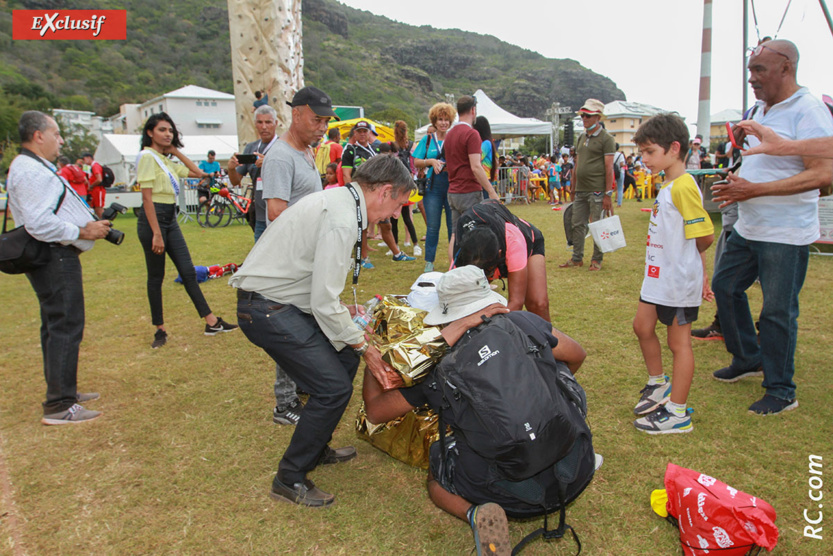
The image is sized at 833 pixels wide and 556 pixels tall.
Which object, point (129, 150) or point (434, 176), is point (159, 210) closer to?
point (434, 176)

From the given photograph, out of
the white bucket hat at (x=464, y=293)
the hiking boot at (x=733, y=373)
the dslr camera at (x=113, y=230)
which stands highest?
the dslr camera at (x=113, y=230)

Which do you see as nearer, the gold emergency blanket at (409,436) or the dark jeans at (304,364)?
the dark jeans at (304,364)

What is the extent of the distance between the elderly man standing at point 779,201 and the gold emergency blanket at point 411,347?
7.26ft

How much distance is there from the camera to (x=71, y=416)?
11.5ft

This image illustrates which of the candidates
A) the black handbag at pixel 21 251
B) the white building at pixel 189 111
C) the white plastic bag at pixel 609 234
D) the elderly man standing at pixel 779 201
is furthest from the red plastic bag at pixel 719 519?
the white building at pixel 189 111

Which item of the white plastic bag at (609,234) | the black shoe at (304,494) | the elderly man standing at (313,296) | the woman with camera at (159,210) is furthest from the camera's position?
the white plastic bag at (609,234)

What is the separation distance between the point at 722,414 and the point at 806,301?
3359 millimetres

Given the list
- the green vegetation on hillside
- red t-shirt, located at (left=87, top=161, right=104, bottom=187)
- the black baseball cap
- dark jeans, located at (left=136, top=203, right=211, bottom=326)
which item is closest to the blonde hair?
dark jeans, located at (left=136, top=203, right=211, bottom=326)

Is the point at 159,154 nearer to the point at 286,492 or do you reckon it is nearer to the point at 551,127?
the point at 286,492

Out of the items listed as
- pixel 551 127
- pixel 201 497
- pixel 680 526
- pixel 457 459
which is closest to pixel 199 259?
pixel 201 497

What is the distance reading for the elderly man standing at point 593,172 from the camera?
22.7ft

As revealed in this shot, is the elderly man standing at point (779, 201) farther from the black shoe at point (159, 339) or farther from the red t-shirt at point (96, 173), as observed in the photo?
the red t-shirt at point (96, 173)

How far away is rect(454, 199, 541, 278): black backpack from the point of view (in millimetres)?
3209

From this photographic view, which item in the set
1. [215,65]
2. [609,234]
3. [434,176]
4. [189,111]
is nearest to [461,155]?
[434,176]
